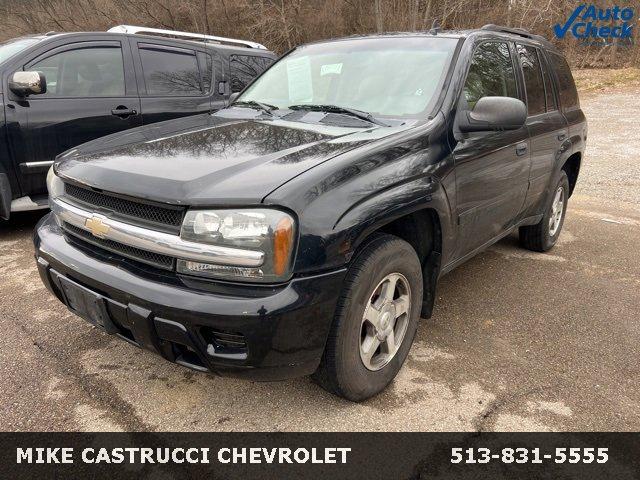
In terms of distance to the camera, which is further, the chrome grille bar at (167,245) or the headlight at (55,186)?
the headlight at (55,186)

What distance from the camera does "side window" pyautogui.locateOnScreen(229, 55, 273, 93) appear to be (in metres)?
6.19

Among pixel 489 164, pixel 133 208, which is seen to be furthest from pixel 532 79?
pixel 133 208

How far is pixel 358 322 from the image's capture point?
2234mm

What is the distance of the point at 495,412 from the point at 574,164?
3322mm

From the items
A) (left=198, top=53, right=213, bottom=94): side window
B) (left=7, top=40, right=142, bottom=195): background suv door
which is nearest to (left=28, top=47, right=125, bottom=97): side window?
(left=7, top=40, right=142, bottom=195): background suv door

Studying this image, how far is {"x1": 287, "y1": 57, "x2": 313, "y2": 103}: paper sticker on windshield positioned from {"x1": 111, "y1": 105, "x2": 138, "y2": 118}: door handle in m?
2.20

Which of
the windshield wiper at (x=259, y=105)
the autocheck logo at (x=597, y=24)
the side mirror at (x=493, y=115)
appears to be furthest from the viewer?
the autocheck logo at (x=597, y=24)

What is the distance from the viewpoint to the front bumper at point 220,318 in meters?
1.90

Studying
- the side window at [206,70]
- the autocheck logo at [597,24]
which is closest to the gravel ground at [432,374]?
the side window at [206,70]

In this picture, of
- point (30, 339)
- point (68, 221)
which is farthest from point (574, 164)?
point (30, 339)

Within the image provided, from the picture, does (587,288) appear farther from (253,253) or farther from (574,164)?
(253,253)

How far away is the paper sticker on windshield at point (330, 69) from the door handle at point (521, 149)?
133 cm

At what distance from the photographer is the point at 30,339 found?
2994 mm

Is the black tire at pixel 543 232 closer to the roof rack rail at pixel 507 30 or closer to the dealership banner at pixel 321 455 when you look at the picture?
the roof rack rail at pixel 507 30
